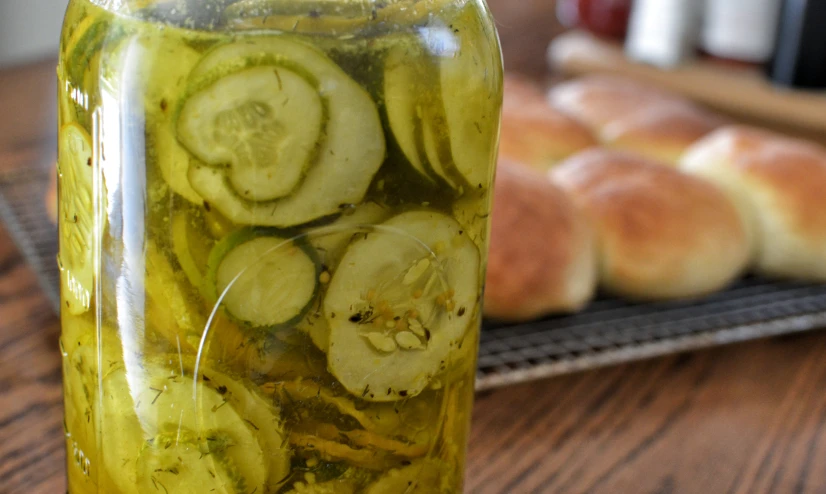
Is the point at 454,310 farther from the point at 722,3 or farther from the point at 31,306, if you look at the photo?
the point at 722,3

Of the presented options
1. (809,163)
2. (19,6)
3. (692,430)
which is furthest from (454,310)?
(19,6)

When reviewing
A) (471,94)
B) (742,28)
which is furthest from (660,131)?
(471,94)

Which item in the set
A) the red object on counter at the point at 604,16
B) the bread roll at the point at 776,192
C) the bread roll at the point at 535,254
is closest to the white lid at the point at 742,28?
the red object on counter at the point at 604,16

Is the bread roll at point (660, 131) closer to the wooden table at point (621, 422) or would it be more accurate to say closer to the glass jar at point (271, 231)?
the wooden table at point (621, 422)

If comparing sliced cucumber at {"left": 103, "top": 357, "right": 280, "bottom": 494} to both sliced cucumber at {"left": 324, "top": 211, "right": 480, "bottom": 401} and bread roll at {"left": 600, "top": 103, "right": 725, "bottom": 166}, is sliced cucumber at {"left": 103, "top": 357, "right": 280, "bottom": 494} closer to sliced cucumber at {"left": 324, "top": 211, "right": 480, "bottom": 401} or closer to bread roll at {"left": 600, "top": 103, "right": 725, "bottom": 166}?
sliced cucumber at {"left": 324, "top": 211, "right": 480, "bottom": 401}

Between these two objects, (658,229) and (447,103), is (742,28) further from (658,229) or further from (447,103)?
(447,103)

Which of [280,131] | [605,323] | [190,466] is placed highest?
[280,131]

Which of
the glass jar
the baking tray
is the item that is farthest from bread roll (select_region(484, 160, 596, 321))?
the glass jar

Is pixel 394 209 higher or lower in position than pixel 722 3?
higher
